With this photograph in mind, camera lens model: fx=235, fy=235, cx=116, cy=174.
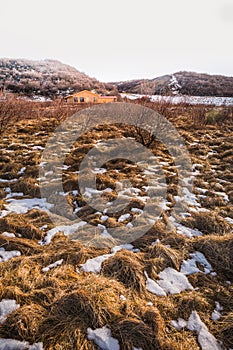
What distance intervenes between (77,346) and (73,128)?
318 inches

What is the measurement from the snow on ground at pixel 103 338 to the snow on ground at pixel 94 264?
0.75 meters

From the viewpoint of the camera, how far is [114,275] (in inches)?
97.8

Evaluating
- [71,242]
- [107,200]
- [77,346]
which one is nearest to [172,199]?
[107,200]

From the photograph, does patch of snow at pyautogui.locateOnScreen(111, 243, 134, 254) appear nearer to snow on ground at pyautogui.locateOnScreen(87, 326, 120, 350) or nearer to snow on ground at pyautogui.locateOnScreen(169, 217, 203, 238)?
snow on ground at pyautogui.locateOnScreen(169, 217, 203, 238)

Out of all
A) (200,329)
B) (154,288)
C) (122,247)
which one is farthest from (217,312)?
(122,247)

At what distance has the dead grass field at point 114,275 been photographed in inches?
73.7

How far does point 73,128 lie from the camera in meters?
9.09

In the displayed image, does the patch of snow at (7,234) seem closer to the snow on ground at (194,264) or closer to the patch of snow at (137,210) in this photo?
the patch of snow at (137,210)

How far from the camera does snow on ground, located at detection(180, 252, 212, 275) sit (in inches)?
107

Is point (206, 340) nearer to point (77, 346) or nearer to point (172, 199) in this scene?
point (77, 346)

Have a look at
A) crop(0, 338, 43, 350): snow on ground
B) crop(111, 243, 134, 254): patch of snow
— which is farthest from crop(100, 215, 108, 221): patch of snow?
crop(0, 338, 43, 350): snow on ground

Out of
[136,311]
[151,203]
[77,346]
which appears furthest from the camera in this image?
[151,203]

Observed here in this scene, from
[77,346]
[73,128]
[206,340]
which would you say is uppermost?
[73,128]

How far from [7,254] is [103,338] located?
1.58 metres
